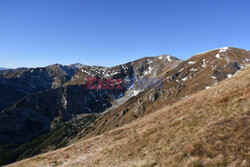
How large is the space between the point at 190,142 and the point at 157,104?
547ft

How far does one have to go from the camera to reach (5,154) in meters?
199

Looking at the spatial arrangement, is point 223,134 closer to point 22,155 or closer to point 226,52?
point 226,52

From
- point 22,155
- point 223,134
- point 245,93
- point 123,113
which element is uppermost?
point 245,93

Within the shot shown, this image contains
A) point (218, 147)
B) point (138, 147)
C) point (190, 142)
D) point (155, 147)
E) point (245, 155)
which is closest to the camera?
point (245, 155)

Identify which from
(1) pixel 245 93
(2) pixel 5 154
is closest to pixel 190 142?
(1) pixel 245 93

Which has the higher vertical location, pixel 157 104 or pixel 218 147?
pixel 218 147

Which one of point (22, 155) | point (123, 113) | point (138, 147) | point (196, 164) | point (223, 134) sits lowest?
point (22, 155)

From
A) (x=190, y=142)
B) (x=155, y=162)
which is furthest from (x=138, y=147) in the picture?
(x=190, y=142)

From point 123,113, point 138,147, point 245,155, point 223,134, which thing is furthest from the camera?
point 123,113

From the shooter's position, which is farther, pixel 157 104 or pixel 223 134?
pixel 157 104

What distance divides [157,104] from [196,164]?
169 m

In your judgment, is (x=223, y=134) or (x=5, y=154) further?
(x=5, y=154)

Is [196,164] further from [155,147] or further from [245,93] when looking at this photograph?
[245,93]

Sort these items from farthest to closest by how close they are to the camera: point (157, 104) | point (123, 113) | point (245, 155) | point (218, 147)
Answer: point (123, 113)
point (157, 104)
point (218, 147)
point (245, 155)
